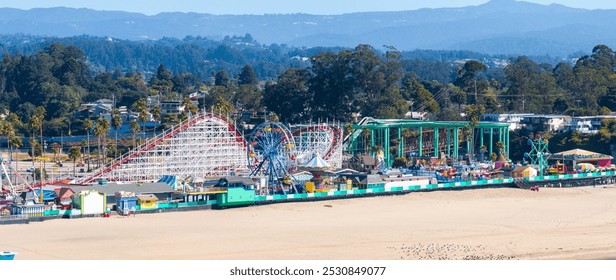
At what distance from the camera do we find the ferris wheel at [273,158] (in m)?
55.1

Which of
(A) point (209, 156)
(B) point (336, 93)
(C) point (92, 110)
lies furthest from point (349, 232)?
(C) point (92, 110)

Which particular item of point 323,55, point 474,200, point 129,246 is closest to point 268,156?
point 474,200

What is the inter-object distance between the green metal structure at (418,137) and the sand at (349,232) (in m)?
21.1

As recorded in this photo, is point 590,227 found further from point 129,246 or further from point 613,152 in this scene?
point 613,152

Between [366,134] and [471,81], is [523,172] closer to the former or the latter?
[366,134]

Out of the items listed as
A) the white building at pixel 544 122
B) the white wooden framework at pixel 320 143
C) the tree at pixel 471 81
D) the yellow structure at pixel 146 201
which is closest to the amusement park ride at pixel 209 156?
the white wooden framework at pixel 320 143

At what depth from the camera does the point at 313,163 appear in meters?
60.2

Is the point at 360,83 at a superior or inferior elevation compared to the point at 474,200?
superior

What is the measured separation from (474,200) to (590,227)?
1066 centimetres

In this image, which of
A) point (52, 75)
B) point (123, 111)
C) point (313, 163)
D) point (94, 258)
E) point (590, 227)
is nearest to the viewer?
point (94, 258)

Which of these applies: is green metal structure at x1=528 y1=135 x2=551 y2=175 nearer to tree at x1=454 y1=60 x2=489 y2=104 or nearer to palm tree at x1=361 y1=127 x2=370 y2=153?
palm tree at x1=361 y1=127 x2=370 y2=153

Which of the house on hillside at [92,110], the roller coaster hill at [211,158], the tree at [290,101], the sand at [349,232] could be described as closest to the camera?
the sand at [349,232]

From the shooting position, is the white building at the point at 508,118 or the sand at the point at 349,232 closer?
the sand at the point at 349,232

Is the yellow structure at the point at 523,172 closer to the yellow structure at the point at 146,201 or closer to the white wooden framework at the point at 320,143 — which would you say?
the white wooden framework at the point at 320,143
